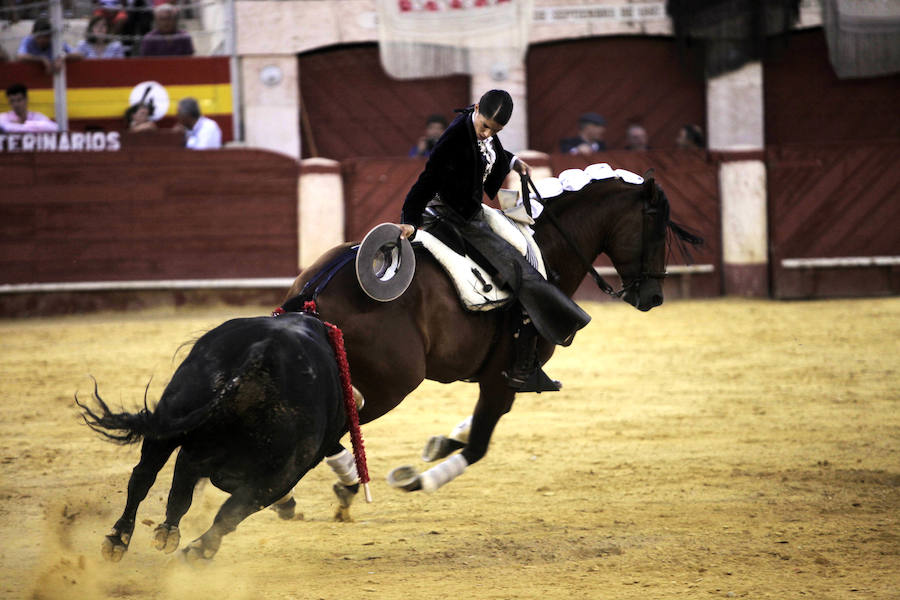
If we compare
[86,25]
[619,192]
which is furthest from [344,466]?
[86,25]

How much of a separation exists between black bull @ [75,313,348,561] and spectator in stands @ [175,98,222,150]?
353 inches

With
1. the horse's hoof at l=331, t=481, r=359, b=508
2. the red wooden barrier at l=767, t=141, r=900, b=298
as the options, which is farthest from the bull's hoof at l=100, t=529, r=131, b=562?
the red wooden barrier at l=767, t=141, r=900, b=298

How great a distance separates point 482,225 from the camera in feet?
16.3

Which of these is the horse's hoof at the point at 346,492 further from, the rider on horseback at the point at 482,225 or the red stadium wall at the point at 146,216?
the red stadium wall at the point at 146,216

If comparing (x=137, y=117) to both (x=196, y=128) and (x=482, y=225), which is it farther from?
(x=482, y=225)

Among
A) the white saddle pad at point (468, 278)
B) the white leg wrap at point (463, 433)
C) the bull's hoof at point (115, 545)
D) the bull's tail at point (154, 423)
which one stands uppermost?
the white saddle pad at point (468, 278)

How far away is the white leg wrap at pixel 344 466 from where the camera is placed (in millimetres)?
5090

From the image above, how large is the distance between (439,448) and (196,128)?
8291 mm

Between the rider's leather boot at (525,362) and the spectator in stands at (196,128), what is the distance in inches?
317

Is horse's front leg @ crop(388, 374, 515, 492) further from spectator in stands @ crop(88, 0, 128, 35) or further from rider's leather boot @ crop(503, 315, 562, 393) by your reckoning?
spectator in stands @ crop(88, 0, 128, 35)

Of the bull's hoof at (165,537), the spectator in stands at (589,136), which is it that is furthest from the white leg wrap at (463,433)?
the spectator in stands at (589,136)

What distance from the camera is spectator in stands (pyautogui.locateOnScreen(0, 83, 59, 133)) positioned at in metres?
12.2

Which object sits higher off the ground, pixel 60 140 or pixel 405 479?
pixel 60 140

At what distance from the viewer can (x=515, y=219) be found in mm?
5172
